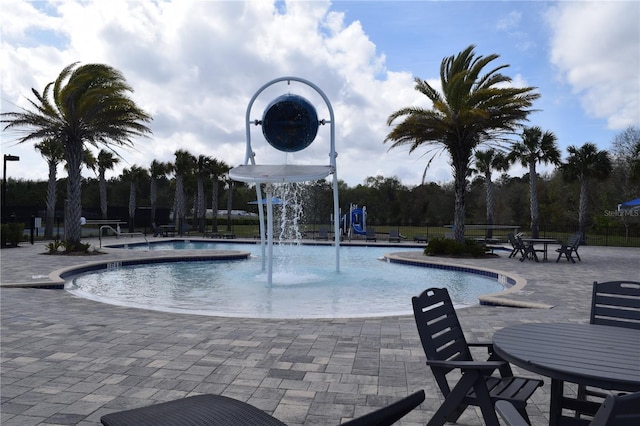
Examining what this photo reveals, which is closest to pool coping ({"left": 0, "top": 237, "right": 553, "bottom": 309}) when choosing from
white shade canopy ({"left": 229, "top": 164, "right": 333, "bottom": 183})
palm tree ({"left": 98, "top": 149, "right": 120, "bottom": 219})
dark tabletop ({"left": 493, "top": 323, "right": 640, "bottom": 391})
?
white shade canopy ({"left": 229, "top": 164, "right": 333, "bottom": 183})

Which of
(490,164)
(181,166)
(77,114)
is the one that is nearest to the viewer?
(77,114)

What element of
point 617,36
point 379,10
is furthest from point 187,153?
point 617,36

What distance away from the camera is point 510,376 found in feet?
9.64

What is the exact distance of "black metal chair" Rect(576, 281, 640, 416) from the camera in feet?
10.8

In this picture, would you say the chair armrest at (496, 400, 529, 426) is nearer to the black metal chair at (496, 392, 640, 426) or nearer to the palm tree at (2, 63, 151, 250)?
the black metal chair at (496, 392, 640, 426)

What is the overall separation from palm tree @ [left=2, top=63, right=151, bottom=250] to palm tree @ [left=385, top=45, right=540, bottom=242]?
10.1 meters

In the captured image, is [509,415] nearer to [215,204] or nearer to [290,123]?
[290,123]

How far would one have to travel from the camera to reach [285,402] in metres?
3.45

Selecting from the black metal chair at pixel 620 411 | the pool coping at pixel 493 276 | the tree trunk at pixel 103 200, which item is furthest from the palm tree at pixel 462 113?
the tree trunk at pixel 103 200

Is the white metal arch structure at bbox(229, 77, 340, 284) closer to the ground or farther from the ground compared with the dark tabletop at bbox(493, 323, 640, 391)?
farther from the ground

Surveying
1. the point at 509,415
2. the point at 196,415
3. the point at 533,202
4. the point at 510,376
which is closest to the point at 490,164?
the point at 533,202

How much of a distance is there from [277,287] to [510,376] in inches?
312

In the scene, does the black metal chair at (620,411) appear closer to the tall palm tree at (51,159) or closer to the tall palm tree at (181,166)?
the tall palm tree at (51,159)

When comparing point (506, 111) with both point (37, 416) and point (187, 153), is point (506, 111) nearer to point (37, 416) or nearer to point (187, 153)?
point (37, 416)
